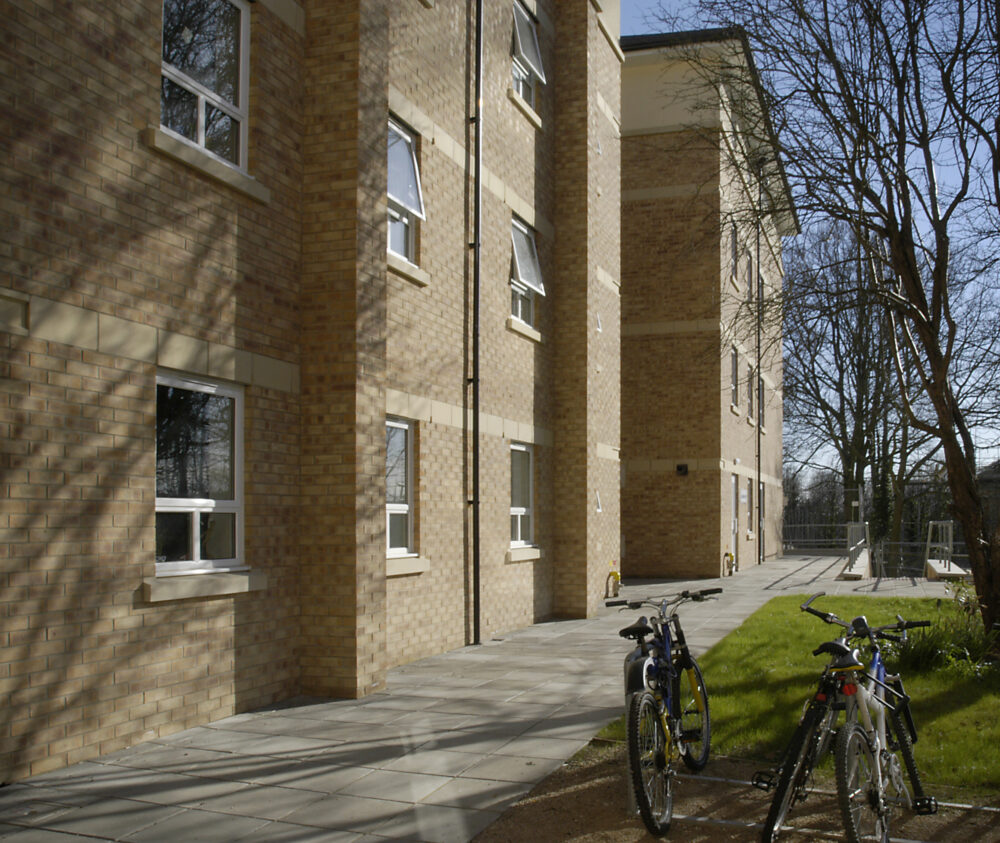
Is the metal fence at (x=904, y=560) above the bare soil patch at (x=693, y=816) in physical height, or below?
below

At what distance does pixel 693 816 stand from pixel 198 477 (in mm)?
4460

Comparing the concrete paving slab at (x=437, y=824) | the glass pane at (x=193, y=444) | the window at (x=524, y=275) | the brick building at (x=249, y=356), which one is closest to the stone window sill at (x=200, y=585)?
the brick building at (x=249, y=356)

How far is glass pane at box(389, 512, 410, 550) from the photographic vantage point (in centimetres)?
1114

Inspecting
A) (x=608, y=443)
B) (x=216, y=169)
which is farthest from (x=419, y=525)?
(x=608, y=443)

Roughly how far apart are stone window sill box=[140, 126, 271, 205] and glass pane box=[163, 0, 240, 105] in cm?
72

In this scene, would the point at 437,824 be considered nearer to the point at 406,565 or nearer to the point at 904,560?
the point at 406,565

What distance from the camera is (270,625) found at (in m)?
8.59

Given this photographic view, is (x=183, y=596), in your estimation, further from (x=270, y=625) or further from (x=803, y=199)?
(x=803, y=199)

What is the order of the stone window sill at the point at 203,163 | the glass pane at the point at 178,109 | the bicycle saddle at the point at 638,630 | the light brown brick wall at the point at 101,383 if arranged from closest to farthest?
the bicycle saddle at the point at 638,630
the light brown brick wall at the point at 101,383
the stone window sill at the point at 203,163
the glass pane at the point at 178,109

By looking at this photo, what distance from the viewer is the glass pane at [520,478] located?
49.6 ft

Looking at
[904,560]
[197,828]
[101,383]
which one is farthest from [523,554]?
[904,560]

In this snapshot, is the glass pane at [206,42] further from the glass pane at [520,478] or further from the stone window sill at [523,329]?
the glass pane at [520,478]

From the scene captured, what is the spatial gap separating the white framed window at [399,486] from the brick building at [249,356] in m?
0.04

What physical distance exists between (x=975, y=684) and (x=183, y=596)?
6996mm
